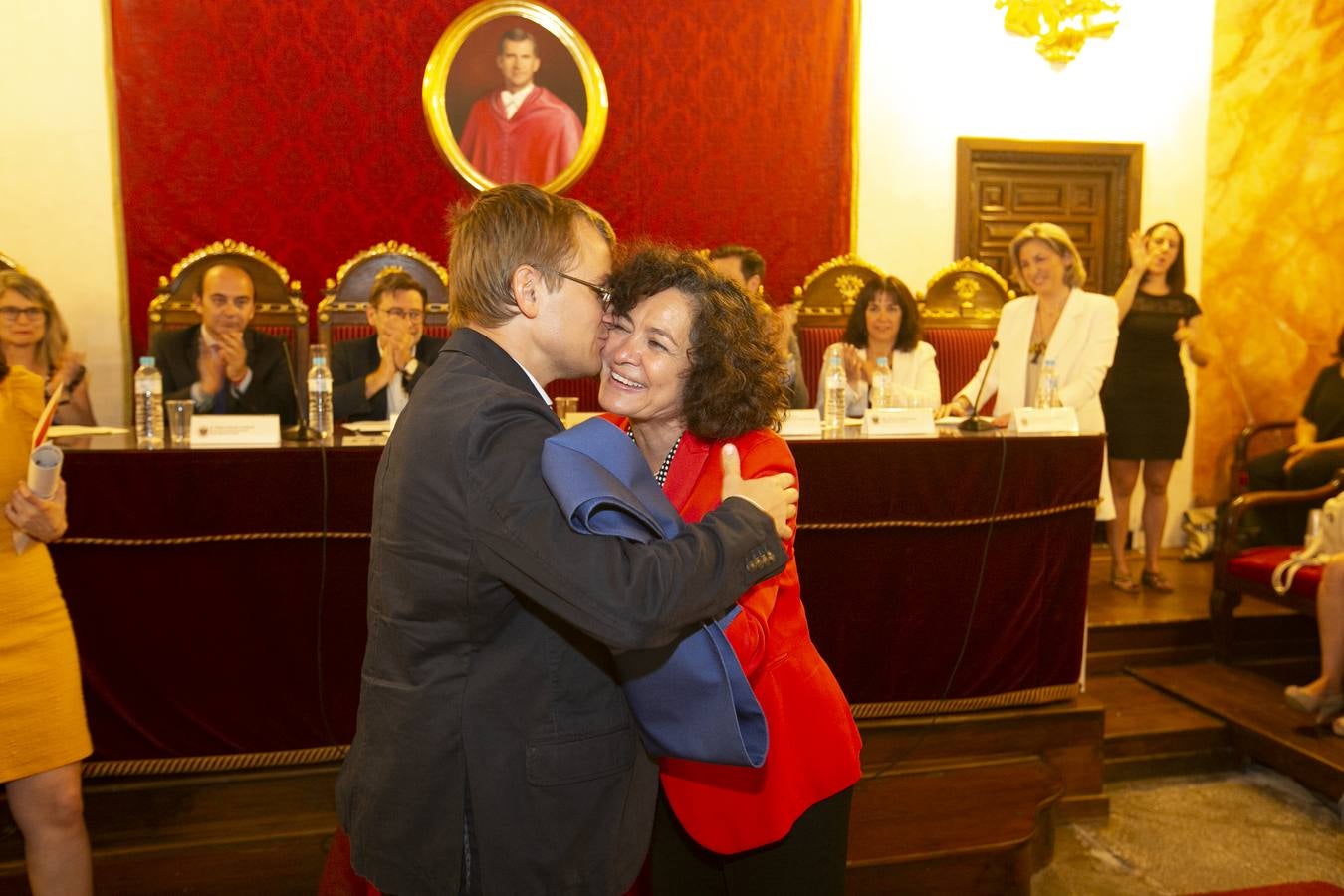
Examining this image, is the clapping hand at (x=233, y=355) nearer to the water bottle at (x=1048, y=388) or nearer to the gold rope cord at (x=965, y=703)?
the gold rope cord at (x=965, y=703)

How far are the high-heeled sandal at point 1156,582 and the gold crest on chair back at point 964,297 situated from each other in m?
1.46

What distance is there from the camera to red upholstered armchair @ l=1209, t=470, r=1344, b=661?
3986 millimetres

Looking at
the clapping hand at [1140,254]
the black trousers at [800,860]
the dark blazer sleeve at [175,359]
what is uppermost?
the clapping hand at [1140,254]

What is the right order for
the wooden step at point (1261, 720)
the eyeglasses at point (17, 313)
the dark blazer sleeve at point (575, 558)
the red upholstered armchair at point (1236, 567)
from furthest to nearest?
the red upholstered armchair at point (1236, 567), the wooden step at point (1261, 720), the eyeglasses at point (17, 313), the dark blazer sleeve at point (575, 558)

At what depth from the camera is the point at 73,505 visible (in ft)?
8.02

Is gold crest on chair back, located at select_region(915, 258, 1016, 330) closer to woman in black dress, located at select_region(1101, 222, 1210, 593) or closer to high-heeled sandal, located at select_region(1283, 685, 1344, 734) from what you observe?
woman in black dress, located at select_region(1101, 222, 1210, 593)

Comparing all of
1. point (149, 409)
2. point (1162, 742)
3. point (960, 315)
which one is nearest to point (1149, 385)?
point (960, 315)

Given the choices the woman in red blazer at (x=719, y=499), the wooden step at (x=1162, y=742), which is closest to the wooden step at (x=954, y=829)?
the wooden step at (x=1162, y=742)

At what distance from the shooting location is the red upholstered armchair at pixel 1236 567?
3.99 m

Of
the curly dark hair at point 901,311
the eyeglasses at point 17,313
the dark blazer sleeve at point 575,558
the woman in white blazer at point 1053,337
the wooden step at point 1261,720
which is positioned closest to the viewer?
the dark blazer sleeve at point 575,558

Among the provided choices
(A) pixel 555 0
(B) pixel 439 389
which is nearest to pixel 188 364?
(A) pixel 555 0

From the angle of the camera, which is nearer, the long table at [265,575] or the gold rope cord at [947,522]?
the long table at [265,575]

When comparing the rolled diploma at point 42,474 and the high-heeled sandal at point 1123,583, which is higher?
the rolled diploma at point 42,474

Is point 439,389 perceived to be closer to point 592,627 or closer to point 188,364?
point 592,627
